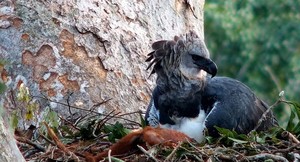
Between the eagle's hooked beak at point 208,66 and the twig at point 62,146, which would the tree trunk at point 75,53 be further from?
the twig at point 62,146

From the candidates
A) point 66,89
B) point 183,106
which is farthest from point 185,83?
point 66,89

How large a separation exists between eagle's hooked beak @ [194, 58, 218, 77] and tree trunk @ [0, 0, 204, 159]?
76 cm

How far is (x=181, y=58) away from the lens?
791 centimetres

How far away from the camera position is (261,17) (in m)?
17.7

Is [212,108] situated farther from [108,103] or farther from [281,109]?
[281,109]

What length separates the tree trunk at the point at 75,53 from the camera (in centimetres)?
817

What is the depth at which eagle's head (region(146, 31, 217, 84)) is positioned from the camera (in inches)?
308

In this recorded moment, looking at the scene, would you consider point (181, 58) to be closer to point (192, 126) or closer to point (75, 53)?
point (192, 126)

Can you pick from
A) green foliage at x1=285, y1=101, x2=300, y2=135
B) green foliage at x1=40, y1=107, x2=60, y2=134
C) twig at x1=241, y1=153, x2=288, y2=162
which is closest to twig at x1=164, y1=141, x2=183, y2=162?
twig at x1=241, y1=153, x2=288, y2=162

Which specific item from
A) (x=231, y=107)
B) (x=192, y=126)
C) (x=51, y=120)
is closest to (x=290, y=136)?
(x=231, y=107)

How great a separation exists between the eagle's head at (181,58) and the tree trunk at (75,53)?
521 millimetres

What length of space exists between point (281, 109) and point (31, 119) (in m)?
8.90

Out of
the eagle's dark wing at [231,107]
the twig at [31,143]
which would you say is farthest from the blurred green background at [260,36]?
the twig at [31,143]

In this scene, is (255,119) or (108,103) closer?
(255,119)
